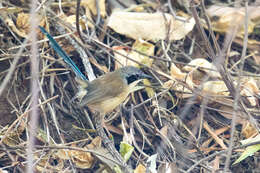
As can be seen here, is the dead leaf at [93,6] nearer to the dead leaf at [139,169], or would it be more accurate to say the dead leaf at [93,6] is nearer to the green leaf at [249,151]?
the dead leaf at [139,169]

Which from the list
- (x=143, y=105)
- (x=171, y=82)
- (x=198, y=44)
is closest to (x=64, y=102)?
(x=143, y=105)

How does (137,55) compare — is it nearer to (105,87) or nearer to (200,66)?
(105,87)

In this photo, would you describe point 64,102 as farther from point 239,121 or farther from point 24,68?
point 239,121

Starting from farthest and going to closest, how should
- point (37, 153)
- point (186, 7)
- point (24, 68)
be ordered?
point (186, 7)
point (24, 68)
point (37, 153)

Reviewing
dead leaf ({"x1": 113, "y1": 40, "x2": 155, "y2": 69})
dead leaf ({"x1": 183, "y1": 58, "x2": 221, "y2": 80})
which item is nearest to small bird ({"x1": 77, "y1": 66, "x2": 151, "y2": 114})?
dead leaf ({"x1": 113, "y1": 40, "x2": 155, "y2": 69})

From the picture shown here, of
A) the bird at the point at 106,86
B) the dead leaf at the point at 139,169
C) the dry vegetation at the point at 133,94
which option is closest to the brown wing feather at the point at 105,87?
the bird at the point at 106,86

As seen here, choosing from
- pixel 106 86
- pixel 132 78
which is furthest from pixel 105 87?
pixel 132 78
